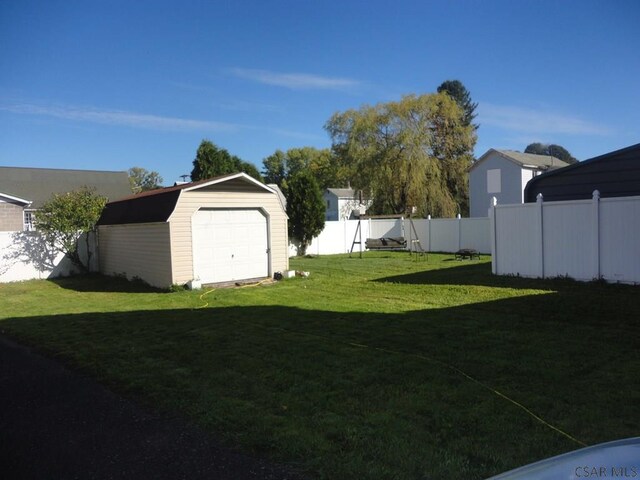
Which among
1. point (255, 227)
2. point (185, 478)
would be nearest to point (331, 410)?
point (185, 478)

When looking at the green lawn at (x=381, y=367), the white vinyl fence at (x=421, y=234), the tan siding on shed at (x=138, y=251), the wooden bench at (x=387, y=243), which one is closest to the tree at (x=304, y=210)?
the white vinyl fence at (x=421, y=234)

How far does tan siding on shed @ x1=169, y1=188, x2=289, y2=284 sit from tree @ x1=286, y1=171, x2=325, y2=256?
865 cm

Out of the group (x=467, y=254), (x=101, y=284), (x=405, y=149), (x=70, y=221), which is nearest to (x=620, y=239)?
(x=467, y=254)

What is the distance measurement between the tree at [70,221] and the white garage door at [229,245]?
6.08 meters

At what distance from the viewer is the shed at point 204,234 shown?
13.3 metres

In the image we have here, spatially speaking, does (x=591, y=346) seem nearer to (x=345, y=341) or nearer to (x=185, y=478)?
(x=345, y=341)

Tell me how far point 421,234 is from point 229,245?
44.7 ft

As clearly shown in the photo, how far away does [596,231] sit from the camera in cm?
1089

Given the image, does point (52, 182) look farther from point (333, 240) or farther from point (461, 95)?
point (461, 95)

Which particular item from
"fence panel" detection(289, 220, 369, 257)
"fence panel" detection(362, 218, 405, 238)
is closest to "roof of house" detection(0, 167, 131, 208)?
"fence panel" detection(289, 220, 369, 257)

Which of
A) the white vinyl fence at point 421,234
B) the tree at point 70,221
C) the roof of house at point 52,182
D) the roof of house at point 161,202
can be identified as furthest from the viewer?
the roof of house at point 52,182

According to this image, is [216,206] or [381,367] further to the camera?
[216,206]

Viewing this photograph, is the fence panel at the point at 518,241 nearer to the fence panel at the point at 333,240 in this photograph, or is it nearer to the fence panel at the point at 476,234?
the fence panel at the point at 476,234

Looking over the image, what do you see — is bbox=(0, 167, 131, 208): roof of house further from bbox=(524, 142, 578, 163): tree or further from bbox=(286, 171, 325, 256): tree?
bbox=(524, 142, 578, 163): tree
